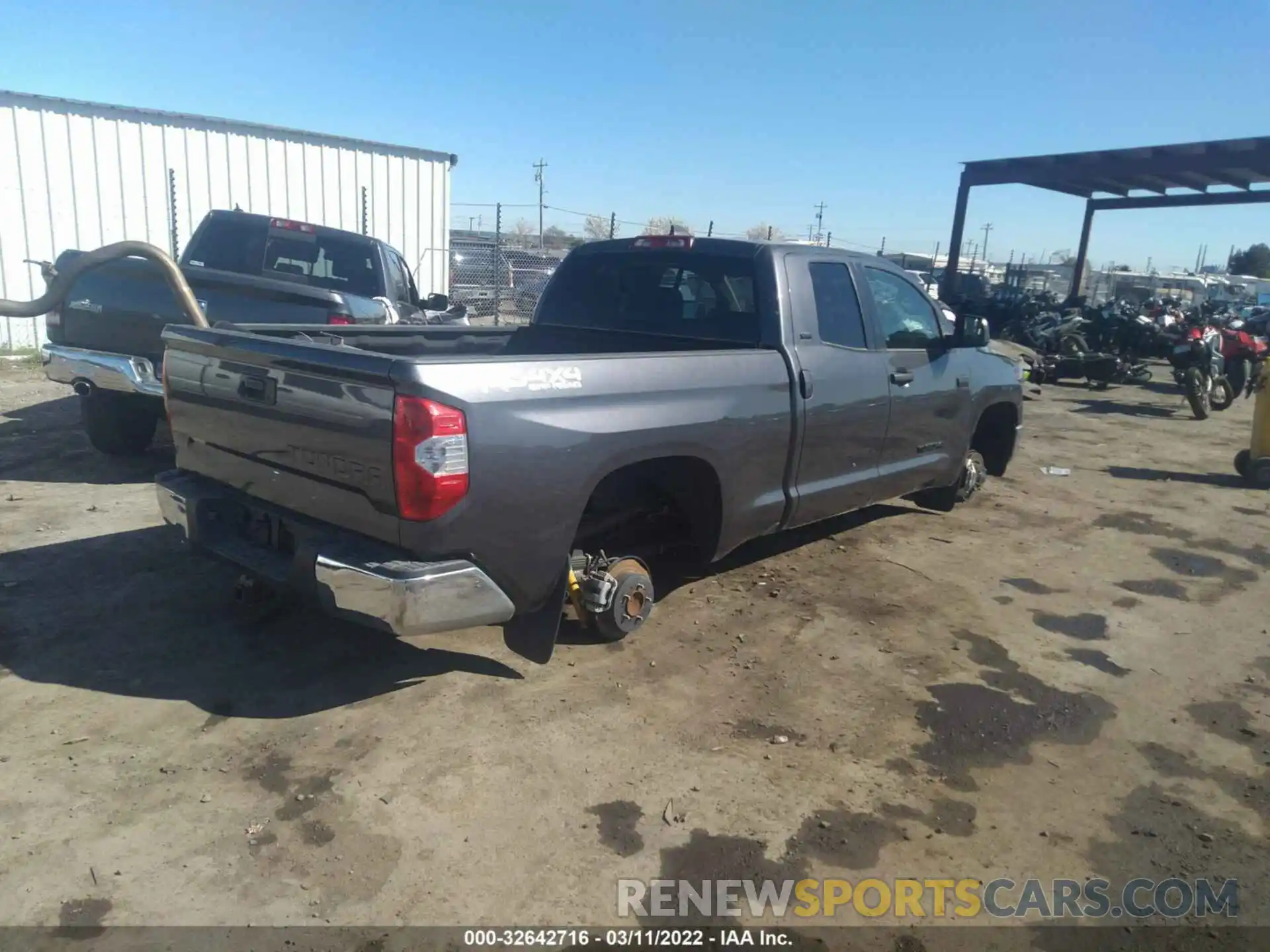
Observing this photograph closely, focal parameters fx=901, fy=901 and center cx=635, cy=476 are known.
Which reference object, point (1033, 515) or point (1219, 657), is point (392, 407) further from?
point (1033, 515)

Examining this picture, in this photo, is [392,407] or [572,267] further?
[572,267]

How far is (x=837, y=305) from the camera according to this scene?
5.10 metres

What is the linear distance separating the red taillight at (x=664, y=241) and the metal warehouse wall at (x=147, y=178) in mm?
11471

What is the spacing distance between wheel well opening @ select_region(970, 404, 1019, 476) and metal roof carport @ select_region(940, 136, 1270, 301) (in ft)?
56.2

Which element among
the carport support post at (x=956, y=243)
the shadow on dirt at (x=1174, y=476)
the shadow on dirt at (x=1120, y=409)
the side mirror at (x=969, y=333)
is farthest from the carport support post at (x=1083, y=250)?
the side mirror at (x=969, y=333)

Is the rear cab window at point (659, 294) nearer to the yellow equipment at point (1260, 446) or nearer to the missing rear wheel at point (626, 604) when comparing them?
the missing rear wheel at point (626, 604)

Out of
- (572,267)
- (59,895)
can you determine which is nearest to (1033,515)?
(572,267)

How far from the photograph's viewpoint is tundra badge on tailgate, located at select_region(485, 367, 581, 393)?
3.27m

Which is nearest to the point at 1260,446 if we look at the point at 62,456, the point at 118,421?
the point at 118,421

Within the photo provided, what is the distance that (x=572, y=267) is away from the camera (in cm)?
554

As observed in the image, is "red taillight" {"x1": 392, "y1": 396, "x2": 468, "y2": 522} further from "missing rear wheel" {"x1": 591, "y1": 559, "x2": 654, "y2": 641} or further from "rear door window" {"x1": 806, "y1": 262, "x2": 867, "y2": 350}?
"rear door window" {"x1": 806, "y1": 262, "x2": 867, "y2": 350}

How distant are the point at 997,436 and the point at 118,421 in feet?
23.3

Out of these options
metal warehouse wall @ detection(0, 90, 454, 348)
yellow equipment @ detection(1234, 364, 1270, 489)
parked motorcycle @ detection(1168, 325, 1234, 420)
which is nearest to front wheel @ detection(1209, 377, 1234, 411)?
parked motorcycle @ detection(1168, 325, 1234, 420)

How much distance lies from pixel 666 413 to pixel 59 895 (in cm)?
267
